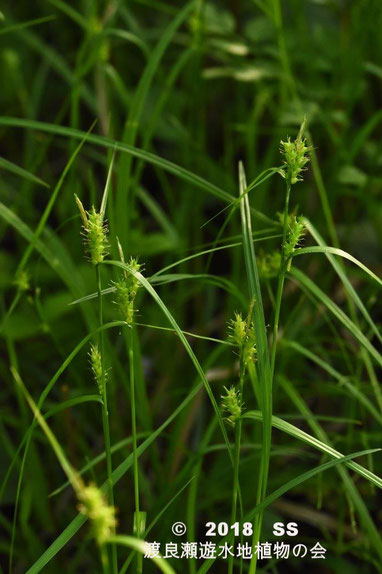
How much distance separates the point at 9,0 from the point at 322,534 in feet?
5.38

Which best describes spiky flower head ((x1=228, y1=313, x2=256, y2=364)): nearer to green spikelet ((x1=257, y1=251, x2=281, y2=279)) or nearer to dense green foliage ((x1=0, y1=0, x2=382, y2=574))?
dense green foliage ((x1=0, y1=0, x2=382, y2=574))

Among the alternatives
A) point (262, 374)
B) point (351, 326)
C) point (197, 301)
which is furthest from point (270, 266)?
point (197, 301)

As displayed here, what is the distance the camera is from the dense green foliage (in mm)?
985

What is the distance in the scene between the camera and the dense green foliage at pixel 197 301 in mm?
985

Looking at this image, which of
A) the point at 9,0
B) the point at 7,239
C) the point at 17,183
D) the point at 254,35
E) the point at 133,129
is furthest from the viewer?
the point at 9,0

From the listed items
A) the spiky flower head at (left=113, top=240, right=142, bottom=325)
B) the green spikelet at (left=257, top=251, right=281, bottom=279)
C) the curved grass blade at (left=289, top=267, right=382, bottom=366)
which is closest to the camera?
the spiky flower head at (left=113, top=240, right=142, bottom=325)

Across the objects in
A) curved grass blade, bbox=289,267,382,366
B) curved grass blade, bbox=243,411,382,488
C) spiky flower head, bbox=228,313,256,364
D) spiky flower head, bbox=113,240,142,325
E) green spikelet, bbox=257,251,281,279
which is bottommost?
curved grass blade, bbox=243,411,382,488

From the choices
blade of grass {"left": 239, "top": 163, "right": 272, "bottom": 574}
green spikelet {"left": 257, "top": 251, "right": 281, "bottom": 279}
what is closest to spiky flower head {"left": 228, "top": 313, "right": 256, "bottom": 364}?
blade of grass {"left": 239, "top": 163, "right": 272, "bottom": 574}

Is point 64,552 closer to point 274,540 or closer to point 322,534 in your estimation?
point 274,540

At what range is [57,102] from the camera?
2.02 meters

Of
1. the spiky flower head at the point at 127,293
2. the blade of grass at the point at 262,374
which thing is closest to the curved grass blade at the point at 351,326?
the blade of grass at the point at 262,374

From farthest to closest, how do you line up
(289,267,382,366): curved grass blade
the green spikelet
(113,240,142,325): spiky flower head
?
the green spikelet < (289,267,382,366): curved grass blade < (113,240,142,325): spiky flower head

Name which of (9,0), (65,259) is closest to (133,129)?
(65,259)

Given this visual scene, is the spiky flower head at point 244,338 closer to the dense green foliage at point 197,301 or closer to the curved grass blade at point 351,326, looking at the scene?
the dense green foliage at point 197,301
